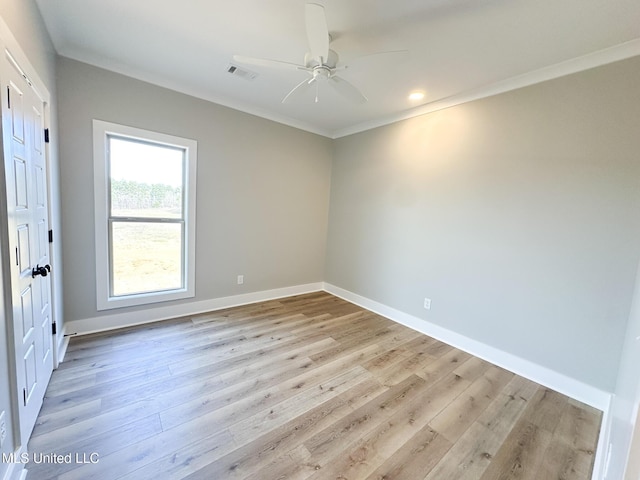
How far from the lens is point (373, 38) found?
6.56 ft

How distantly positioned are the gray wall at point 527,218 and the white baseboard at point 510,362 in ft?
0.21

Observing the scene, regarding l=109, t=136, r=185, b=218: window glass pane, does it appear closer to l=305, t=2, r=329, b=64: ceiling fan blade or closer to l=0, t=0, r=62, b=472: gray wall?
l=0, t=0, r=62, b=472: gray wall

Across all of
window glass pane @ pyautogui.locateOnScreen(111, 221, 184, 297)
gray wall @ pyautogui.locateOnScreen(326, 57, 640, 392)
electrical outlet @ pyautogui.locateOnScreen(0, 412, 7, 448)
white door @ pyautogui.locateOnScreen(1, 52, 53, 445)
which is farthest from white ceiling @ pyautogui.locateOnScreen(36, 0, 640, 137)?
electrical outlet @ pyautogui.locateOnScreen(0, 412, 7, 448)

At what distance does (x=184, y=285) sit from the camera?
3.28 meters

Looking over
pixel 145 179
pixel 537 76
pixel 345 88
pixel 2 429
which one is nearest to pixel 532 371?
pixel 537 76

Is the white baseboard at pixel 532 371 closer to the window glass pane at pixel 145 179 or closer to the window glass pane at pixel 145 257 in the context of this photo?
the window glass pane at pixel 145 257

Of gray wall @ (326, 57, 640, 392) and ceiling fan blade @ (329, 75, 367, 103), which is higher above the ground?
ceiling fan blade @ (329, 75, 367, 103)

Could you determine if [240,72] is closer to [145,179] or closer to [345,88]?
[345,88]

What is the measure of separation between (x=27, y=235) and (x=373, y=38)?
8.69 ft

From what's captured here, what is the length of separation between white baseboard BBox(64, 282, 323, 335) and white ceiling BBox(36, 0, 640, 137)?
8.36 ft

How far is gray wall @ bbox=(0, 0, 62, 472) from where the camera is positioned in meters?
1.17

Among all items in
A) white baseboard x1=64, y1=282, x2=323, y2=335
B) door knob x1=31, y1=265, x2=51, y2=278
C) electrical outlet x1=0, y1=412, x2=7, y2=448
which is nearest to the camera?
electrical outlet x1=0, y1=412, x2=7, y2=448

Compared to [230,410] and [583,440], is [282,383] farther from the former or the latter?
[583,440]

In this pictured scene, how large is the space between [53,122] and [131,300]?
182cm
